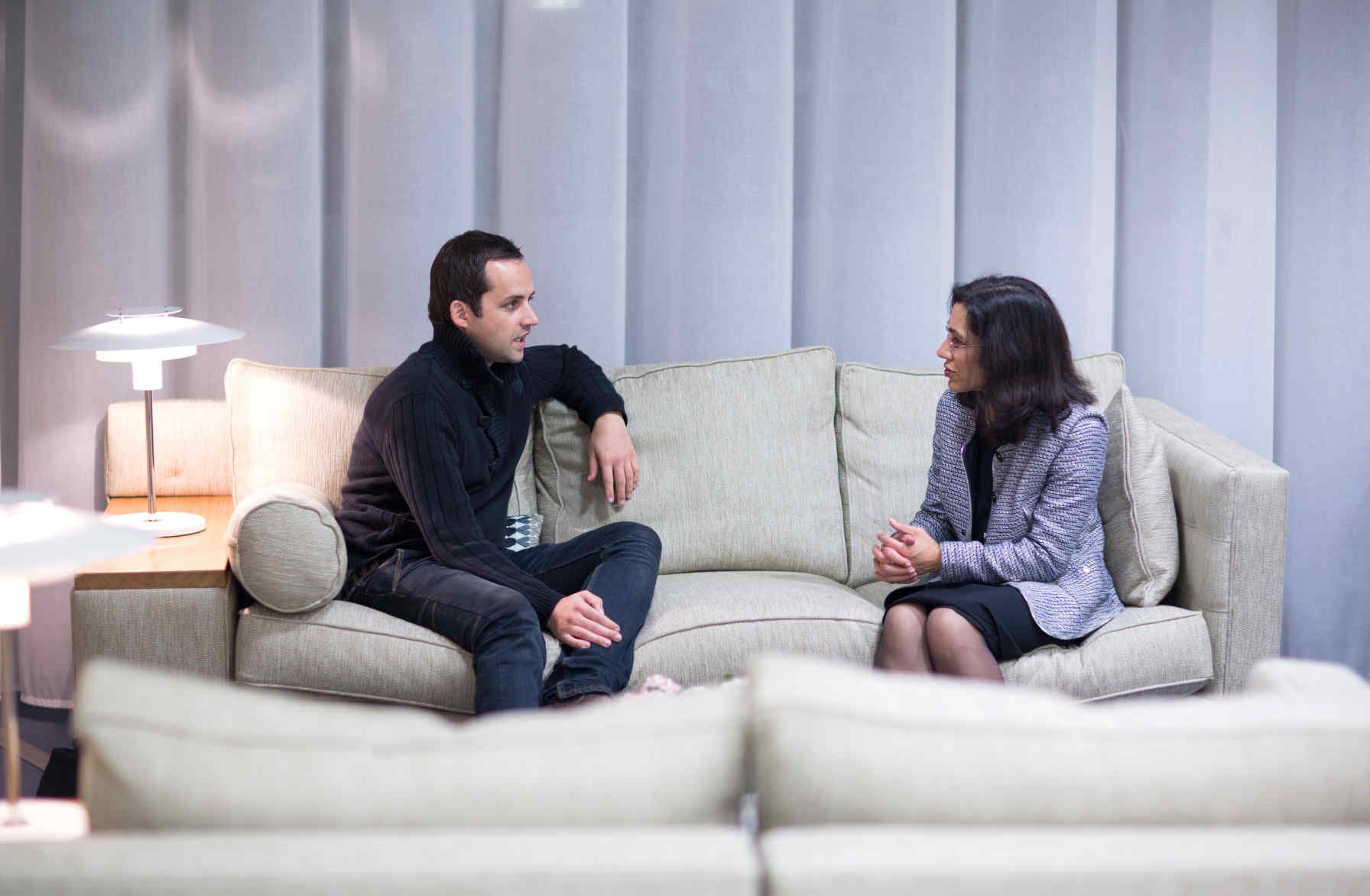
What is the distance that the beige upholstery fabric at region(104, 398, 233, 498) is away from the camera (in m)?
2.97

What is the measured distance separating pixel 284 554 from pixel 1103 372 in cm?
194

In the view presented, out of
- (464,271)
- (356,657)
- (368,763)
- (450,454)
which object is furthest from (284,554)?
(368,763)

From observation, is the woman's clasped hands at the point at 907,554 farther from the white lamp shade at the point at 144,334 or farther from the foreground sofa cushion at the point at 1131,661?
the white lamp shade at the point at 144,334

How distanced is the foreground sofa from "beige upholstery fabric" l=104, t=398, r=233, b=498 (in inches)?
87.5

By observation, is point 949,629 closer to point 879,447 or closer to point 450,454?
point 879,447

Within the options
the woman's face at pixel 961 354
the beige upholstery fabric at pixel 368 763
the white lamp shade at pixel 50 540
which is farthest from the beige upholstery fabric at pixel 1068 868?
the woman's face at pixel 961 354

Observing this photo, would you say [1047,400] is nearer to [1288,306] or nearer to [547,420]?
[547,420]

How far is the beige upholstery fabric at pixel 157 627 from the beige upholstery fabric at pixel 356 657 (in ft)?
0.19

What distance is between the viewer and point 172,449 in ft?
9.82

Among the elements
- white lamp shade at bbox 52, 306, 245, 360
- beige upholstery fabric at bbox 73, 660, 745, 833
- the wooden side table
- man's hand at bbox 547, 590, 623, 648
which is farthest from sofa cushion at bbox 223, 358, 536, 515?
beige upholstery fabric at bbox 73, 660, 745, 833

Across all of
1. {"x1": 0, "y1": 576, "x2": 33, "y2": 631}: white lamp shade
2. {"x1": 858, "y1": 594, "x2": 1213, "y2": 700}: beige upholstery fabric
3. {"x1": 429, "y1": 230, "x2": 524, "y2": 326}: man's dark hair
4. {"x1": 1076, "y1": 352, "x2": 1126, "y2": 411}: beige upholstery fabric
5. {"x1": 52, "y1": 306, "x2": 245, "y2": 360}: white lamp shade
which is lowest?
{"x1": 858, "y1": 594, "x2": 1213, "y2": 700}: beige upholstery fabric

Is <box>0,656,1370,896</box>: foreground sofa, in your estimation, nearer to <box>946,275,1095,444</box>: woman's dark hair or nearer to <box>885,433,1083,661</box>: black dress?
<box>885,433,1083,661</box>: black dress

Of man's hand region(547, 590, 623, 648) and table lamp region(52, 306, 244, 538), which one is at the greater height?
table lamp region(52, 306, 244, 538)

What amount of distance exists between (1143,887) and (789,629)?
161 centimetres
